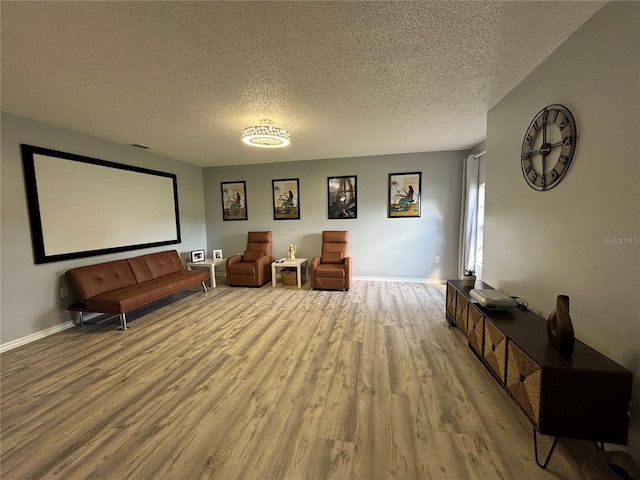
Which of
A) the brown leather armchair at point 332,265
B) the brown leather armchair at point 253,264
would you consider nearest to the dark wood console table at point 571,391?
the brown leather armchair at point 332,265

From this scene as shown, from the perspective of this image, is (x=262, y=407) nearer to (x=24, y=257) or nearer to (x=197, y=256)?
(x=24, y=257)

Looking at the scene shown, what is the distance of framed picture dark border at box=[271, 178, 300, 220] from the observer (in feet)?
17.4

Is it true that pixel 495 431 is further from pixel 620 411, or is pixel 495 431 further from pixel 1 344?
pixel 1 344

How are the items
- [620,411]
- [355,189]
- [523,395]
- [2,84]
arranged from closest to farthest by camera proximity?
[620,411], [523,395], [2,84], [355,189]

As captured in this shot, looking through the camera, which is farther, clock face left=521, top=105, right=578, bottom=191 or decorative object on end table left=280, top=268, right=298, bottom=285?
decorative object on end table left=280, top=268, right=298, bottom=285

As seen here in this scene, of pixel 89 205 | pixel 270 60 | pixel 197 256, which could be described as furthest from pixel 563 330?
pixel 197 256

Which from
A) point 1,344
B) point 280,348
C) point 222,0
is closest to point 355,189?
point 280,348

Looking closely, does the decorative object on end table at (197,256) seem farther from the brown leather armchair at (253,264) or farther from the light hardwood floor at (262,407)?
the light hardwood floor at (262,407)

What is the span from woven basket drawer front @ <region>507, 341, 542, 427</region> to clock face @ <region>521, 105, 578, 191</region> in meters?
1.21

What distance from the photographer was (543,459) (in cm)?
135

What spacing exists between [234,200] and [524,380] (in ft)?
18.1

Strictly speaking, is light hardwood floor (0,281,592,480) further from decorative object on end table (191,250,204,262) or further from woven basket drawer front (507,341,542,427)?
decorative object on end table (191,250,204,262)

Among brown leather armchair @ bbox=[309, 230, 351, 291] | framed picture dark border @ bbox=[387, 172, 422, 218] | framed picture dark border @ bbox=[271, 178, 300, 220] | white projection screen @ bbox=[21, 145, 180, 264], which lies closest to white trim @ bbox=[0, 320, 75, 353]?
white projection screen @ bbox=[21, 145, 180, 264]

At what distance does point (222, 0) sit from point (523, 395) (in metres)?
2.71
